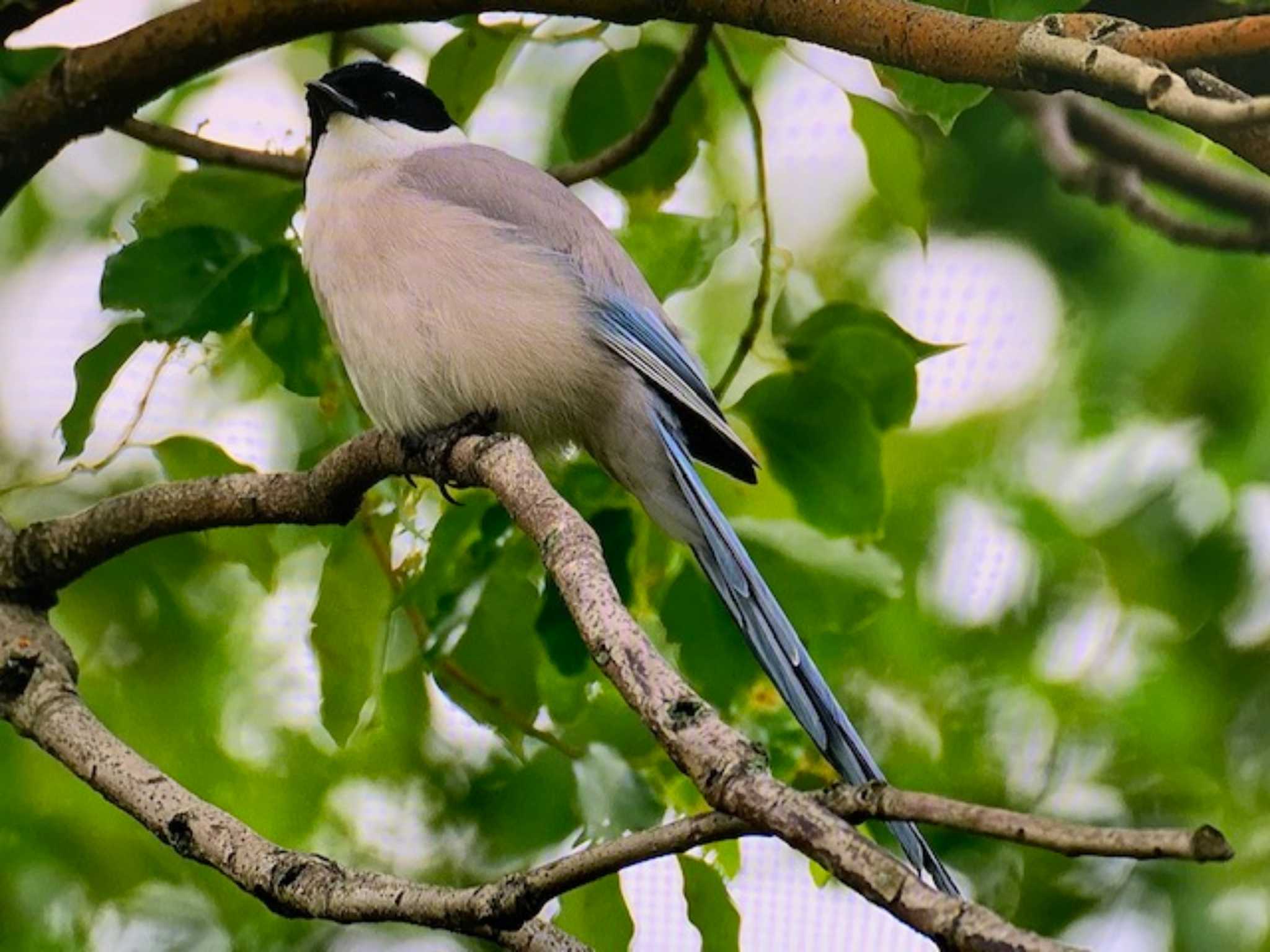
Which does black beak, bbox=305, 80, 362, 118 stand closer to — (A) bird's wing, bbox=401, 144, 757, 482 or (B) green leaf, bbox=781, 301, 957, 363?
(A) bird's wing, bbox=401, 144, 757, 482

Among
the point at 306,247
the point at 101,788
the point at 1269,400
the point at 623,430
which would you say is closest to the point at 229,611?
the point at 306,247

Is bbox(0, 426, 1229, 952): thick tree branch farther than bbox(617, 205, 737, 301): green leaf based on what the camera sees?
No

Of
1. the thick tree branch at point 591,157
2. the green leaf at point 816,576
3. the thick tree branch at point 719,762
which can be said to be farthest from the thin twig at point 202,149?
the thick tree branch at point 719,762

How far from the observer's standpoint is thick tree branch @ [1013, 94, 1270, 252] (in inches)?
84.7

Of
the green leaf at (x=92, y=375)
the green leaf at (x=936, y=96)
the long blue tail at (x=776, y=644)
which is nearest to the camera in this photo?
the long blue tail at (x=776, y=644)

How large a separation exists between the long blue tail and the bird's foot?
A: 0.59 feet

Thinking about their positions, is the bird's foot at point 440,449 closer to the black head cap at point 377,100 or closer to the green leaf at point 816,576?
the green leaf at point 816,576

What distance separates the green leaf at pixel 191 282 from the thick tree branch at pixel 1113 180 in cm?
96

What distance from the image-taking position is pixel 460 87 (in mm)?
2014

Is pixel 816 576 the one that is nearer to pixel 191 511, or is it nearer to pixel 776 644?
pixel 776 644

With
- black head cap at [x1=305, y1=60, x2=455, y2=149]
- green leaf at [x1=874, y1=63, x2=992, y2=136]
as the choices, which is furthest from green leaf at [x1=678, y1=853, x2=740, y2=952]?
black head cap at [x1=305, y1=60, x2=455, y2=149]

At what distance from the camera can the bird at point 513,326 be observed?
1.76 m

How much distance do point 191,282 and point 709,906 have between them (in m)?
0.73

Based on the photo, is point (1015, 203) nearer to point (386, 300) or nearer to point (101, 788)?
point (386, 300)
